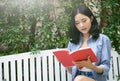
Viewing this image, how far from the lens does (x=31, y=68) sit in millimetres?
3723

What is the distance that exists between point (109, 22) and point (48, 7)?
94cm

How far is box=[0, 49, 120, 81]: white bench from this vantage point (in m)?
3.60

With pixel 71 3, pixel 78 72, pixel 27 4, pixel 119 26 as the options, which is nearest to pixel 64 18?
pixel 71 3

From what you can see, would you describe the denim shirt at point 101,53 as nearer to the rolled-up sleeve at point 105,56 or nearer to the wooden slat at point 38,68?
the rolled-up sleeve at point 105,56

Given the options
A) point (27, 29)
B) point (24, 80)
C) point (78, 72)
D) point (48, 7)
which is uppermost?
point (48, 7)

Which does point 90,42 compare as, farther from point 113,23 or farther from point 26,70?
point 113,23

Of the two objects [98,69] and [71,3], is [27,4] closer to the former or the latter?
[71,3]

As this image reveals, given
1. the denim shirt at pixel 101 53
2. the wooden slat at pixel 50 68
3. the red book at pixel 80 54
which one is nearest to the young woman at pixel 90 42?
the denim shirt at pixel 101 53

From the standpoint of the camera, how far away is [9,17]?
13.9 ft

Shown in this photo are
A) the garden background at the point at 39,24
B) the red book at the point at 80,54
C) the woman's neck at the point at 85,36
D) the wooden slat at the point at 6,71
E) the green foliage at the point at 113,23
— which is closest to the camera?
the red book at the point at 80,54

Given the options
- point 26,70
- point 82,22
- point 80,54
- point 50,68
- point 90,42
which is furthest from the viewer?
point 50,68

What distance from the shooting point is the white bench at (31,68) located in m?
3.60

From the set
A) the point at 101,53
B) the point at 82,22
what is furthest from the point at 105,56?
the point at 82,22

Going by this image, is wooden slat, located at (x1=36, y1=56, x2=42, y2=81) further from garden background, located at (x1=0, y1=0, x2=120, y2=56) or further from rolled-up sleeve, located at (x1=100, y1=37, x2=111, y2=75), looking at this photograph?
rolled-up sleeve, located at (x1=100, y1=37, x2=111, y2=75)
